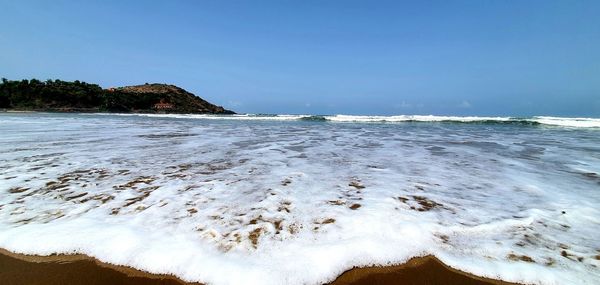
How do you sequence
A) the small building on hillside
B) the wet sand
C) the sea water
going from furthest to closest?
the small building on hillside → the sea water → the wet sand

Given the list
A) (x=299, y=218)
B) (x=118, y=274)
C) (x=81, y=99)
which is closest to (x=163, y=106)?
(x=81, y=99)

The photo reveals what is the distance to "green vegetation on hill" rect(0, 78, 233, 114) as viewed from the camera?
38.0 meters

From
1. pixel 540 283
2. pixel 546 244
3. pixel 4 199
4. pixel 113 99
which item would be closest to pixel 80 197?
pixel 4 199

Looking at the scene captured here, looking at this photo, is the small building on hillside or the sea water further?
the small building on hillside

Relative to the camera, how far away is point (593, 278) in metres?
1.75

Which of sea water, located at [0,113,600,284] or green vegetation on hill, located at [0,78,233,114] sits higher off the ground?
green vegetation on hill, located at [0,78,233,114]

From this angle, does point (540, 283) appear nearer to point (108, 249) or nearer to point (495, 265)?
point (495, 265)

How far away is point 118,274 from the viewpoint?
5.98ft

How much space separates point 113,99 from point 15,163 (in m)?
44.3

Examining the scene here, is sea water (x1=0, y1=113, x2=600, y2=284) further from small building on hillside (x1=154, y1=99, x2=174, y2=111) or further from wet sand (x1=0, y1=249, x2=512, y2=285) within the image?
small building on hillside (x1=154, y1=99, x2=174, y2=111)

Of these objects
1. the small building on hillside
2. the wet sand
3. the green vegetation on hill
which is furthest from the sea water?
the small building on hillside

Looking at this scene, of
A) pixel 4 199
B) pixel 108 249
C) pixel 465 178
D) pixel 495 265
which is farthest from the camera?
pixel 465 178

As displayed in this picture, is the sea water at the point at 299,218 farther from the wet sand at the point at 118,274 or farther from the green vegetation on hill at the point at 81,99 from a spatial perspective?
the green vegetation on hill at the point at 81,99

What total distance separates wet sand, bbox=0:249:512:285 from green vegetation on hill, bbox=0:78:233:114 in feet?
144
